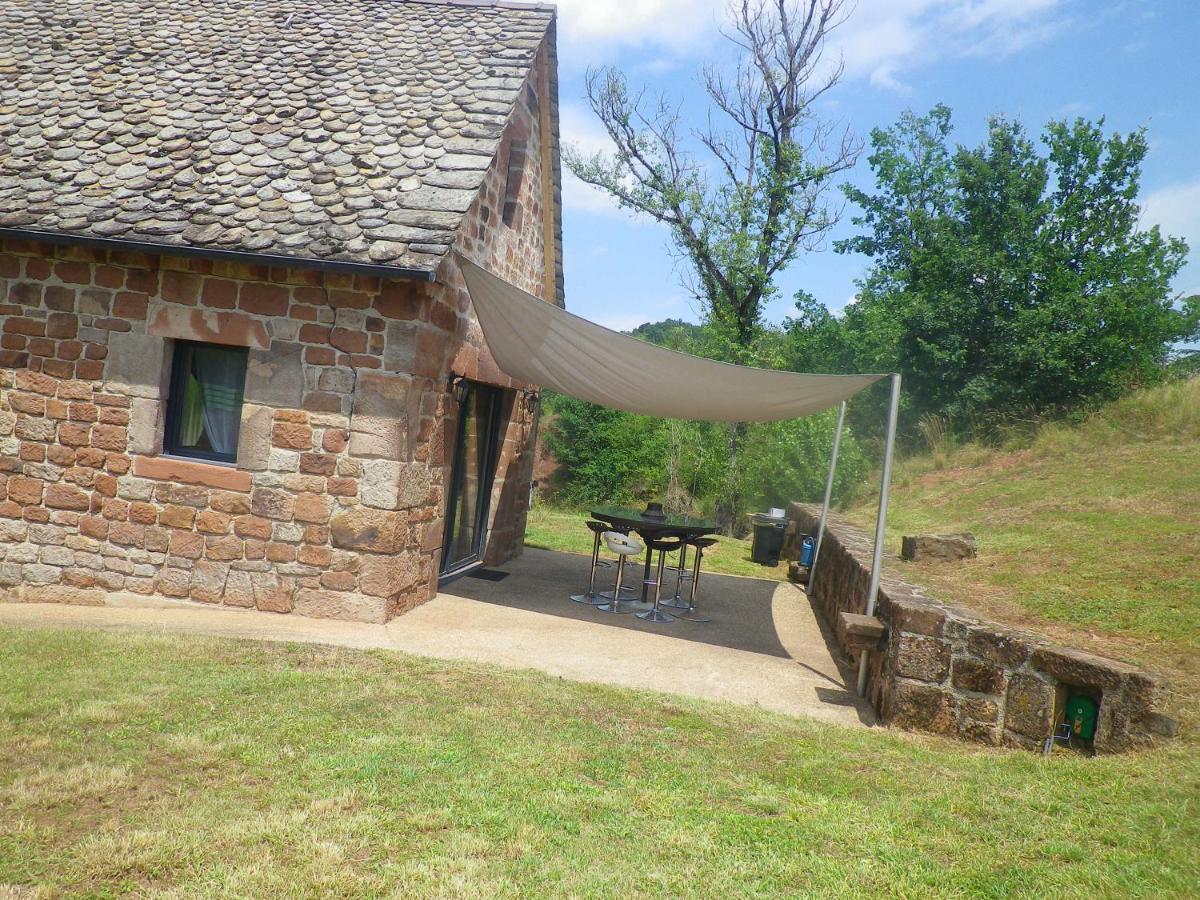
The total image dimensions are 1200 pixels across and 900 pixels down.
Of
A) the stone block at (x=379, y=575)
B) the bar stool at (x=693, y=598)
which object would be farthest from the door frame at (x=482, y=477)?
the bar stool at (x=693, y=598)

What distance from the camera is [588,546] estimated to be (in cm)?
1128

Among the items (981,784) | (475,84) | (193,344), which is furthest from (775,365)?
(981,784)

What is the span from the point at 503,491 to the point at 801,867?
6.26m

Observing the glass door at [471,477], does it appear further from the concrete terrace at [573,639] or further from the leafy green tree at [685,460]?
the leafy green tree at [685,460]

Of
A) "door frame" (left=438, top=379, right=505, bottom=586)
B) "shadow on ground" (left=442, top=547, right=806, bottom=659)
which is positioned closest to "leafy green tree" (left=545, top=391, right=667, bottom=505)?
"shadow on ground" (left=442, top=547, right=806, bottom=659)

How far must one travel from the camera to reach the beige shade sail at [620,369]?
583 cm

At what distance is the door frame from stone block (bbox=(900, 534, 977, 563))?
4025 mm

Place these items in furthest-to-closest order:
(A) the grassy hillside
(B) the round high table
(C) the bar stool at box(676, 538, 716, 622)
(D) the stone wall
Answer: (C) the bar stool at box(676, 538, 716, 622) < (B) the round high table < (A) the grassy hillside < (D) the stone wall

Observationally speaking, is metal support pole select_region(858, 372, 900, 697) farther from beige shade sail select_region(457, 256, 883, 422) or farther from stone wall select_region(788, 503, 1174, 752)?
stone wall select_region(788, 503, 1174, 752)

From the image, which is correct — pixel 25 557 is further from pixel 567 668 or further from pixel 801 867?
pixel 801 867

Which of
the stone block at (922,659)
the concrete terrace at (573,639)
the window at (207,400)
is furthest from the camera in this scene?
the window at (207,400)

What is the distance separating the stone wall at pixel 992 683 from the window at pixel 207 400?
470cm

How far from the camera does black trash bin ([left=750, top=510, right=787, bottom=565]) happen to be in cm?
1122

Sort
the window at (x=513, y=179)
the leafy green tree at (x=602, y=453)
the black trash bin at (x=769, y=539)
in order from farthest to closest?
the leafy green tree at (x=602, y=453) < the black trash bin at (x=769, y=539) < the window at (x=513, y=179)
